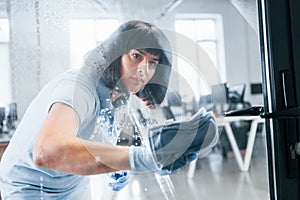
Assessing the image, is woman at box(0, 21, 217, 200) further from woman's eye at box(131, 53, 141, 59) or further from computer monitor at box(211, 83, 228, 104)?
computer monitor at box(211, 83, 228, 104)

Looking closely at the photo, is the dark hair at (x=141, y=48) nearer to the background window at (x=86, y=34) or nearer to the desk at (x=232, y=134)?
the background window at (x=86, y=34)

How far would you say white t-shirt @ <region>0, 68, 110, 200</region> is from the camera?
676mm

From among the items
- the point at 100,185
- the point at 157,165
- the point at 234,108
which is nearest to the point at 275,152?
the point at 234,108

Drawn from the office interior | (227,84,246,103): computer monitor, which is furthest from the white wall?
(227,84,246,103): computer monitor

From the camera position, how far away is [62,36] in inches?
28.8

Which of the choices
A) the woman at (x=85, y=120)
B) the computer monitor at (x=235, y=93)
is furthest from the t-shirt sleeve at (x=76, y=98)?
the computer monitor at (x=235, y=93)

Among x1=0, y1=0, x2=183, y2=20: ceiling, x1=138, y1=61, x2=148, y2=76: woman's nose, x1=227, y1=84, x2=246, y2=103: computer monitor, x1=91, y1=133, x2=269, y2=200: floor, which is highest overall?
x1=0, y1=0, x2=183, y2=20: ceiling

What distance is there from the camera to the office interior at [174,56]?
0.71 m

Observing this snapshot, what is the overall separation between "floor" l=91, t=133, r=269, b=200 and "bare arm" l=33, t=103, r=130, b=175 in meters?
0.06

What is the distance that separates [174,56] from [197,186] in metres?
0.46

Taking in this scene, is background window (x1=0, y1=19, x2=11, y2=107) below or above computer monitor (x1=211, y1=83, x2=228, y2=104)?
above

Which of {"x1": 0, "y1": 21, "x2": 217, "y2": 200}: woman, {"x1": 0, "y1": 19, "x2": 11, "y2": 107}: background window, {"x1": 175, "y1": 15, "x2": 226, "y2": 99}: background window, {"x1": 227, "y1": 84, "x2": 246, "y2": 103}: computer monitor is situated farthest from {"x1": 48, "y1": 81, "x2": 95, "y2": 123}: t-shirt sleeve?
{"x1": 227, "y1": 84, "x2": 246, "y2": 103}: computer monitor

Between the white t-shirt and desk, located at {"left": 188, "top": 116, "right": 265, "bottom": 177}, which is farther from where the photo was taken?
desk, located at {"left": 188, "top": 116, "right": 265, "bottom": 177}

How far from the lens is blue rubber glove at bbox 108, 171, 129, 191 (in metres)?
0.73
